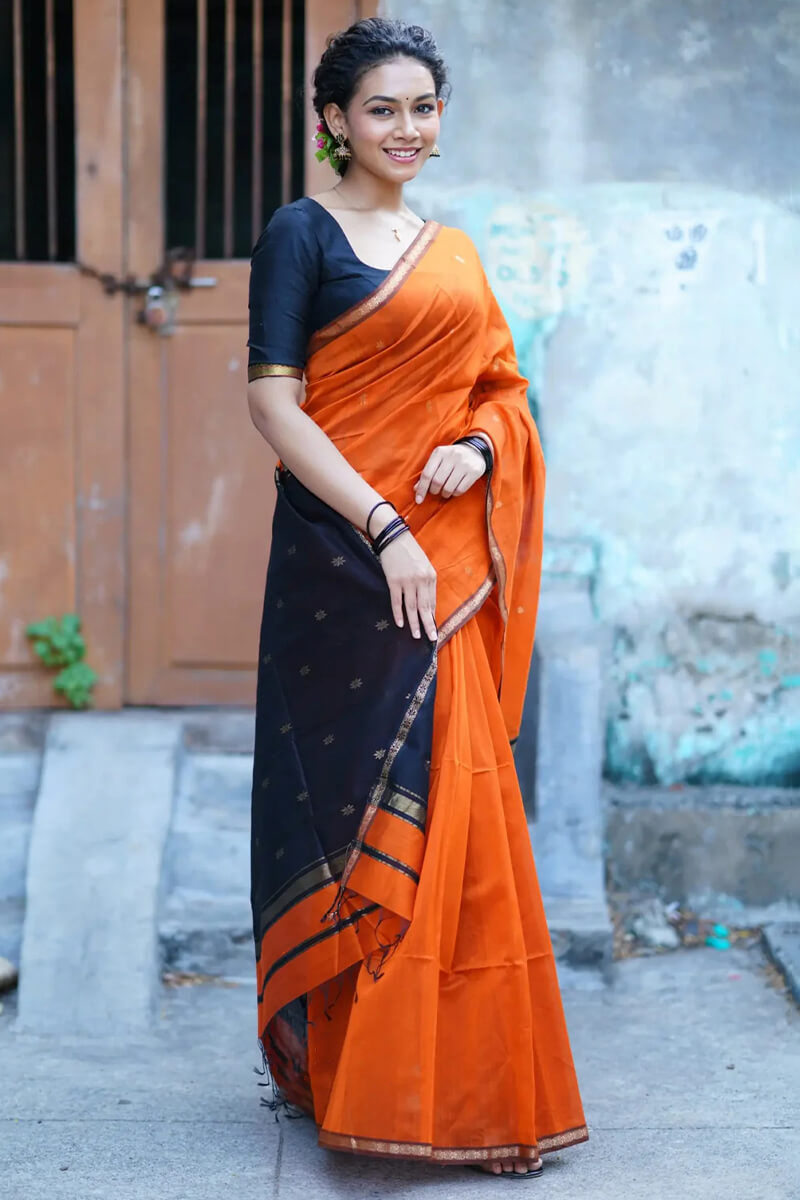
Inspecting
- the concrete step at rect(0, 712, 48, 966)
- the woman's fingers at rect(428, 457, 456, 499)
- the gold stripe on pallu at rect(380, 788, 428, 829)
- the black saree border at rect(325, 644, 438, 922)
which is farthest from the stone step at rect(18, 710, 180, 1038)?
the woman's fingers at rect(428, 457, 456, 499)

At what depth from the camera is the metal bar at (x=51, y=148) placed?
4.30 m

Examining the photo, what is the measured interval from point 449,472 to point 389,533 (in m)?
0.16

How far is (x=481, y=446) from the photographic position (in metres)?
2.49

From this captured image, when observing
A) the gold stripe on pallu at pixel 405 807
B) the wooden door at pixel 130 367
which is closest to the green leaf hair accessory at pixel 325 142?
the gold stripe on pallu at pixel 405 807

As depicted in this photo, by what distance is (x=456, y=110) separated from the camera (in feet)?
13.6

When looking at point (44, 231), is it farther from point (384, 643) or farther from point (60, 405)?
point (384, 643)

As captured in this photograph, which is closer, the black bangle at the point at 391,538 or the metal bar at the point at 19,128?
the black bangle at the point at 391,538

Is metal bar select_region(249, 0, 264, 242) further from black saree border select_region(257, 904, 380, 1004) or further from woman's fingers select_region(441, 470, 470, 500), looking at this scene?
black saree border select_region(257, 904, 380, 1004)

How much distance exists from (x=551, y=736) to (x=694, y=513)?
874 millimetres

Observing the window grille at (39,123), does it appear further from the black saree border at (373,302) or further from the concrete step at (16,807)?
the black saree border at (373,302)

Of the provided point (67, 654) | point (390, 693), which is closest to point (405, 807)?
point (390, 693)

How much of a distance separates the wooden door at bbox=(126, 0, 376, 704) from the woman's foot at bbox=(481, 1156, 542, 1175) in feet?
7.14

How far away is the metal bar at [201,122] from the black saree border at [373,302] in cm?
201

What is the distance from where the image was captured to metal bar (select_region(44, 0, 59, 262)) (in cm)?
430
